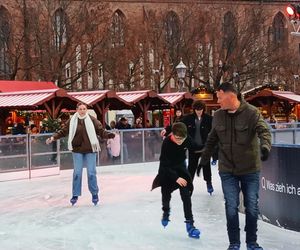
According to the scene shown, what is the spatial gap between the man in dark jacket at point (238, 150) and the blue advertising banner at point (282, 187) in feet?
4.07

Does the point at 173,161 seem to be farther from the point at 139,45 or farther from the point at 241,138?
the point at 139,45

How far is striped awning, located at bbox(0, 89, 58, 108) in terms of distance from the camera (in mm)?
20016

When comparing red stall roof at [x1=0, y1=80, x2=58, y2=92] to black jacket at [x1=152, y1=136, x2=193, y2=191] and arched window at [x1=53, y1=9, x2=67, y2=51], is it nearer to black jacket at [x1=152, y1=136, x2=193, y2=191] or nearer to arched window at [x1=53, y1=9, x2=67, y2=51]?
arched window at [x1=53, y1=9, x2=67, y2=51]

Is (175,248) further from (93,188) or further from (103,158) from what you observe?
(103,158)

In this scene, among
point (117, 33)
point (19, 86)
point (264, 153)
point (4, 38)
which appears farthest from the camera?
point (117, 33)

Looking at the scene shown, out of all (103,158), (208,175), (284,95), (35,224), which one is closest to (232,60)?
(284,95)

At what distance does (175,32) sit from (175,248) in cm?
3328

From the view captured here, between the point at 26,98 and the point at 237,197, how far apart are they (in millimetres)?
17071

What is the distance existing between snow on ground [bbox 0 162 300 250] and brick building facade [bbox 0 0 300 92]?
22.0 m

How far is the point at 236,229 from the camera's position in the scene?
5.03 meters

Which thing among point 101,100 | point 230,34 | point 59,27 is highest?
point 230,34

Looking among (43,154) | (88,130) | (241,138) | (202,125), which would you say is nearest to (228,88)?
(241,138)

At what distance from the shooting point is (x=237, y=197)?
5.01 metres

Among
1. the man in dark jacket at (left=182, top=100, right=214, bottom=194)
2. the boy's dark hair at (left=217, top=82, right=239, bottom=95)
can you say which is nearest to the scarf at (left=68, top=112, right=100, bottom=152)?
the man in dark jacket at (left=182, top=100, right=214, bottom=194)
